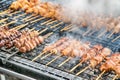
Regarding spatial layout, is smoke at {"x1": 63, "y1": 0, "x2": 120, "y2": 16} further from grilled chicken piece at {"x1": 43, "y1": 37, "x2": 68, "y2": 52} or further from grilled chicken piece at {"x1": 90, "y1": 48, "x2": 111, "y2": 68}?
grilled chicken piece at {"x1": 90, "y1": 48, "x2": 111, "y2": 68}

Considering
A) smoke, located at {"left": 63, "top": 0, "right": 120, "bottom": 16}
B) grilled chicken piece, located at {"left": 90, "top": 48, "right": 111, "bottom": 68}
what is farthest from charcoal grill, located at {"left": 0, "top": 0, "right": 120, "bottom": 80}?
smoke, located at {"left": 63, "top": 0, "right": 120, "bottom": 16}

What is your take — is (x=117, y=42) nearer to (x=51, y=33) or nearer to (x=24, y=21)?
(x=51, y=33)

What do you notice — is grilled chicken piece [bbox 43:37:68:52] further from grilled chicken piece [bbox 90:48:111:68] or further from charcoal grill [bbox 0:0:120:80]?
grilled chicken piece [bbox 90:48:111:68]

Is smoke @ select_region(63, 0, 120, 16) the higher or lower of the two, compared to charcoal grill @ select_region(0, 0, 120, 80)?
higher

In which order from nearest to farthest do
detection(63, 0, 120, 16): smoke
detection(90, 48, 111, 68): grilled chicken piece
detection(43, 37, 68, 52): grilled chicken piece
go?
detection(90, 48, 111, 68): grilled chicken piece
detection(43, 37, 68, 52): grilled chicken piece
detection(63, 0, 120, 16): smoke

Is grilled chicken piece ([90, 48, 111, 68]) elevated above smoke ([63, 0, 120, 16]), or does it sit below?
below

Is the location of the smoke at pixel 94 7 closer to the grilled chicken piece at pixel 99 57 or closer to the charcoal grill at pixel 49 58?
the charcoal grill at pixel 49 58

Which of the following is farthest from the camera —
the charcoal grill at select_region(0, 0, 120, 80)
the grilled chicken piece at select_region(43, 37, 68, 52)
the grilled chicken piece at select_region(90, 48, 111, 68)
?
the grilled chicken piece at select_region(43, 37, 68, 52)

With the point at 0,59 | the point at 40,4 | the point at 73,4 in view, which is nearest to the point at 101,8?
the point at 73,4

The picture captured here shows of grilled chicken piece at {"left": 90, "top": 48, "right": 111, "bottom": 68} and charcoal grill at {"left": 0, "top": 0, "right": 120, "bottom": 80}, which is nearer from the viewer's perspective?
A: charcoal grill at {"left": 0, "top": 0, "right": 120, "bottom": 80}
